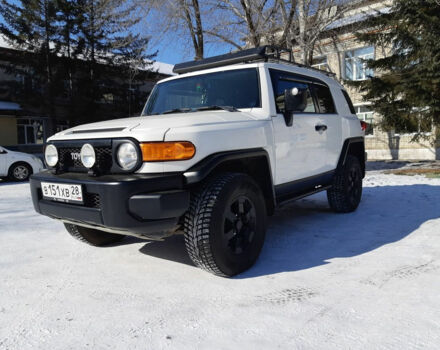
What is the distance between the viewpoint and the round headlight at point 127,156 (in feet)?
8.51

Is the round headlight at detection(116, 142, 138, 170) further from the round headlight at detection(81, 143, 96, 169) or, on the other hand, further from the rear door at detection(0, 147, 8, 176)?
the rear door at detection(0, 147, 8, 176)

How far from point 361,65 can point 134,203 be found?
19.9 metres

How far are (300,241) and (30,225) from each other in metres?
3.45

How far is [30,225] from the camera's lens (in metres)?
4.75

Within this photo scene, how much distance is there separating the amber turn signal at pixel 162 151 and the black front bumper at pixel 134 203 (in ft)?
0.42

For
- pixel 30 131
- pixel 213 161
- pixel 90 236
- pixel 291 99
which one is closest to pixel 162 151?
pixel 213 161

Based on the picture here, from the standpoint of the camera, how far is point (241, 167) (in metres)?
3.28

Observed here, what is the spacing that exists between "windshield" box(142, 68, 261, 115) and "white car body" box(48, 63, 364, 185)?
7cm

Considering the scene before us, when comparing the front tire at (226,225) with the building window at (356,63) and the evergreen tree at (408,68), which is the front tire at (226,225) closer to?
the evergreen tree at (408,68)

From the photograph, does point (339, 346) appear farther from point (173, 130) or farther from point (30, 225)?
point (30, 225)

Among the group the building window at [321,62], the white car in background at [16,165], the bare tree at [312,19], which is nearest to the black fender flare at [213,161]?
the white car in background at [16,165]

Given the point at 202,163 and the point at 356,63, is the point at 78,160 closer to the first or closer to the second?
the point at 202,163

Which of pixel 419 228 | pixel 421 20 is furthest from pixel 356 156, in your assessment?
pixel 421 20

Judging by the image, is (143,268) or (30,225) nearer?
(143,268)
